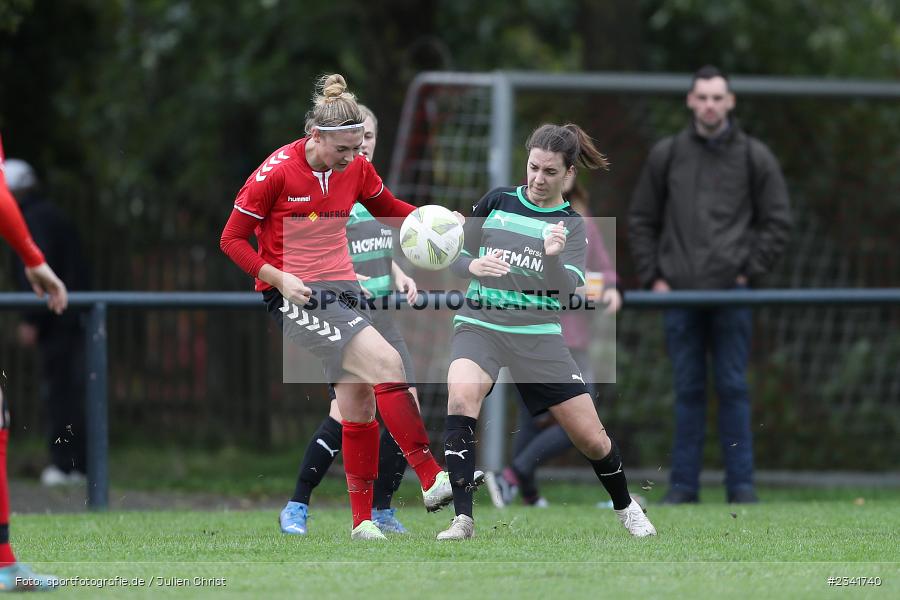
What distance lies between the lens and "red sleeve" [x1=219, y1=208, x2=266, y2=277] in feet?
19.8

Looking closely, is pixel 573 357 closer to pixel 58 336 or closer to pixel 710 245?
pixel 710 245

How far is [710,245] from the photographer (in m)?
8.74

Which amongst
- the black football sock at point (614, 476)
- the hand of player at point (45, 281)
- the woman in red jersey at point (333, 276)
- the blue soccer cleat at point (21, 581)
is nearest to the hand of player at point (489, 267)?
the woman in red jersey at point (333, 276)

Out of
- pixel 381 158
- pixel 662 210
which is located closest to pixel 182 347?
pixel 381 158

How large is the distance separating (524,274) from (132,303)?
3.08 m

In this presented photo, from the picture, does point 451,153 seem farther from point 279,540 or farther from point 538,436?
point 279,540

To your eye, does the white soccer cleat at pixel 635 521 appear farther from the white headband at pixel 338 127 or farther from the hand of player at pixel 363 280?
the white headband at pixel 338 127

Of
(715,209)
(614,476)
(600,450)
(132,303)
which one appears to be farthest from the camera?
(715,209)

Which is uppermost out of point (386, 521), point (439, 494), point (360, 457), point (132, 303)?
point (132, 303)

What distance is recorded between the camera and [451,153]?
11.5 metres

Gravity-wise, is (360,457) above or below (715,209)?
below

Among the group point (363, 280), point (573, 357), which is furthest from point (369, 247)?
point (573, 357)

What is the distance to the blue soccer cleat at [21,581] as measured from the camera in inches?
187

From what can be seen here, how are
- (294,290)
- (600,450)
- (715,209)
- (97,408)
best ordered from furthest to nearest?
(715,209), (97,408), (600,450), (294,290)
